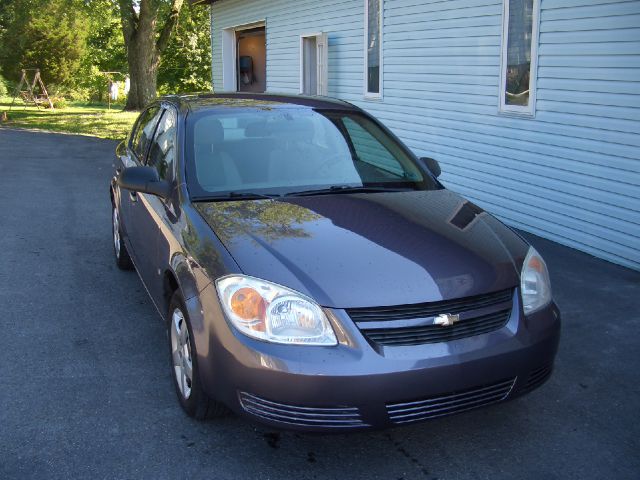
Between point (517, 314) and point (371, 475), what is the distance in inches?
39.1

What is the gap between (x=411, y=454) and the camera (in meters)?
3.34

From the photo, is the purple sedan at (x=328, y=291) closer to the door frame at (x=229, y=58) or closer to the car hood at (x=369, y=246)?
the car hood at (x=369, y=246)

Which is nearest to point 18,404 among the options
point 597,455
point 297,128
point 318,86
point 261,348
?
point 261,348

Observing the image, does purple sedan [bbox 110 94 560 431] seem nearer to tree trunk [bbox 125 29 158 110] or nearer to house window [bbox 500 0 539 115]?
house window [bbox 500 0 539 115]

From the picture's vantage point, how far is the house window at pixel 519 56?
7.60 m

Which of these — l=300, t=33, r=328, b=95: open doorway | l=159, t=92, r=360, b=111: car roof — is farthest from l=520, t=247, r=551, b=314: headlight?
l=300, t=33, r=328, b=95: open doorway

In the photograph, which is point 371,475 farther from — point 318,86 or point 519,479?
point 318,86

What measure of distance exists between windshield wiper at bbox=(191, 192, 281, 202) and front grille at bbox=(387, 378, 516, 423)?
5.01 feet

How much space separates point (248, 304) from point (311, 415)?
1.77 feet

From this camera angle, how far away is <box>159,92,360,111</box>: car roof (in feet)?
15.6

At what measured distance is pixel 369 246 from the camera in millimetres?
3375

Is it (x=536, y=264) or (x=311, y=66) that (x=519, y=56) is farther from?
(x=311, y=66)

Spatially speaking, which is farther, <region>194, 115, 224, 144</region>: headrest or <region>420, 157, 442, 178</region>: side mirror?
<region>420, 157, 442, 178</region>: side mirror

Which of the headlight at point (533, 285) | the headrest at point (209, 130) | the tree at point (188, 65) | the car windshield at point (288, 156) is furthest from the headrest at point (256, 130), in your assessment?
the tree at point (188, 65)
